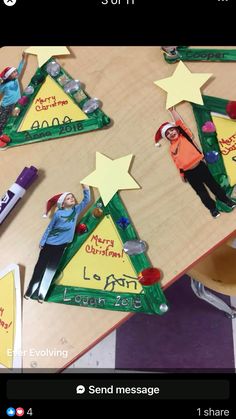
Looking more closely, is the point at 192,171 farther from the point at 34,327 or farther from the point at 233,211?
the point at 34,327

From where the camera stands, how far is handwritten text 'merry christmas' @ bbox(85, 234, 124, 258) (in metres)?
0.78

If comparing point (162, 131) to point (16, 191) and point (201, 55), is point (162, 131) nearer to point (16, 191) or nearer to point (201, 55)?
point (201, 55)

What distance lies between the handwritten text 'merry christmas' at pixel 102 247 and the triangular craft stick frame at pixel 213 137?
0.20 metres

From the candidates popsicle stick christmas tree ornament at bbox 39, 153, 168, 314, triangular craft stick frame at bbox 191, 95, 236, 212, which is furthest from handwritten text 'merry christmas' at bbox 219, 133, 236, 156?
popsicle stick christmas tree ornament at bbox 39, 153, 168, 314

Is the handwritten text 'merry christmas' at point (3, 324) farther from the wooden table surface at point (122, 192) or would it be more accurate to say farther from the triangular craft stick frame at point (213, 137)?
the triangular craft stick frame at point (213, 137)

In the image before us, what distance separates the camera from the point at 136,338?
1.25 m

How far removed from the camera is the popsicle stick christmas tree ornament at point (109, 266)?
750 millimetres

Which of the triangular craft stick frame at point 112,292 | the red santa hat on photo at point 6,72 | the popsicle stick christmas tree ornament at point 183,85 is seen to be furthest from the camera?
the red santa hat on photo at point 6,72

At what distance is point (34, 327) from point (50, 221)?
0.20 metres

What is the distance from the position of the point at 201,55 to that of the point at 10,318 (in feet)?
2.11

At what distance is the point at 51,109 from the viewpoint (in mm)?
917

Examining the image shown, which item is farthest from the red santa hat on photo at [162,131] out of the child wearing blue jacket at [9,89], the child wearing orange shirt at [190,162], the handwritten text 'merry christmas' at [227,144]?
the child wearing blue jacket at [9,89]

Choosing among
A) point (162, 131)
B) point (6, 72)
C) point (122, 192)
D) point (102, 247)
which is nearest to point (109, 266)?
point (102, 247)
